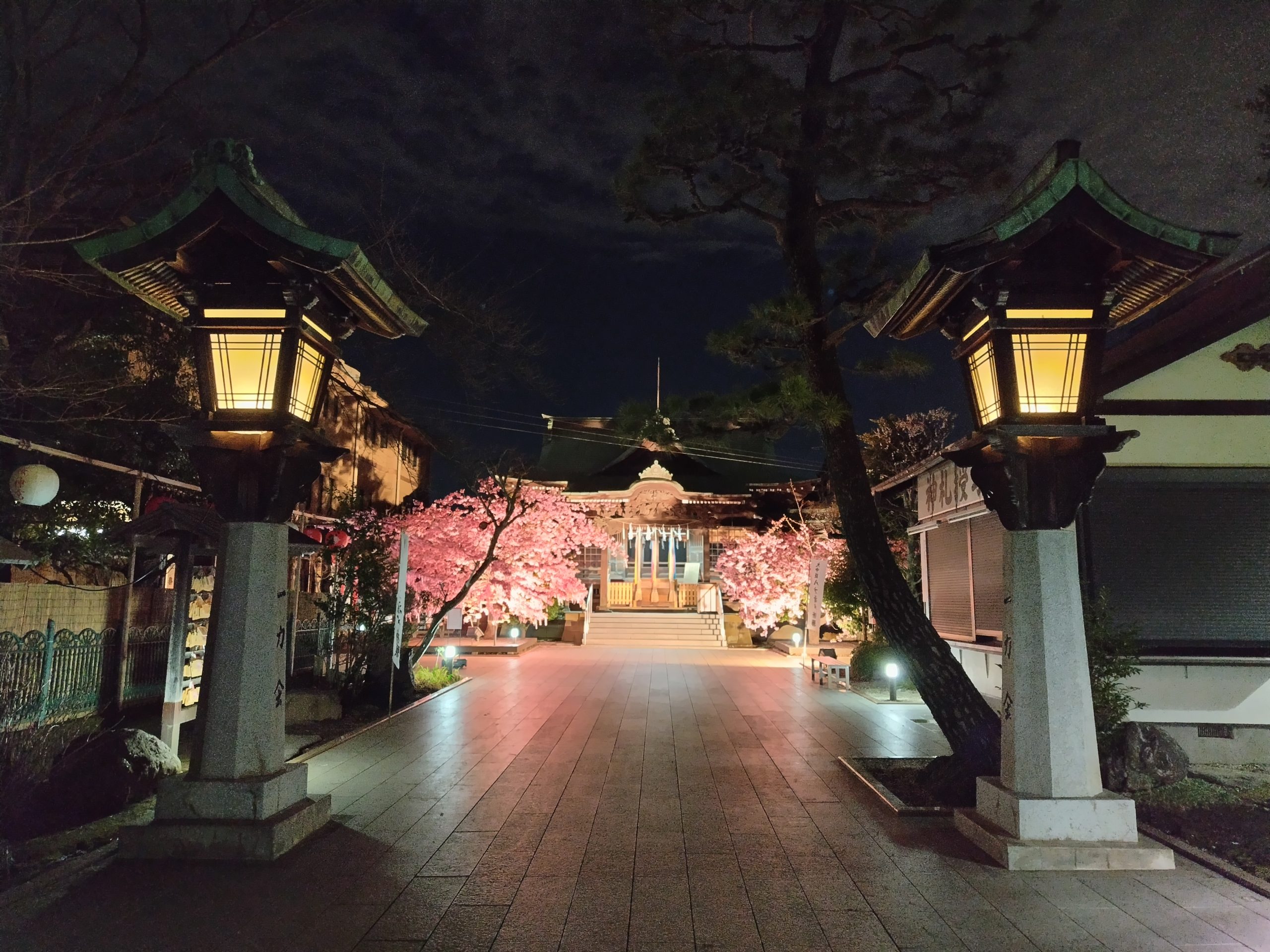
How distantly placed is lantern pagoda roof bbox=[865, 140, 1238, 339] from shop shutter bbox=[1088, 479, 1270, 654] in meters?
3.90

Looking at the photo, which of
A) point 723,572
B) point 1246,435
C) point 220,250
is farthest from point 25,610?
point 723,572

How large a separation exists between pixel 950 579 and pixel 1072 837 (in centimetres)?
843

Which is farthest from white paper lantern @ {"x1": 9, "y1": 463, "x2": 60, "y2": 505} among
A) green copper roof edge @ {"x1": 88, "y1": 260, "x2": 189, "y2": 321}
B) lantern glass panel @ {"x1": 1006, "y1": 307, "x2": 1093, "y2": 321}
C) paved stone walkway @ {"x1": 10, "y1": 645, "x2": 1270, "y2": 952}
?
lantern glass panel @ {"x1": 1006, "y1": 307, "x2": 1093, "y2": 321}

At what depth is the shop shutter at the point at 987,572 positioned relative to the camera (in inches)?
423

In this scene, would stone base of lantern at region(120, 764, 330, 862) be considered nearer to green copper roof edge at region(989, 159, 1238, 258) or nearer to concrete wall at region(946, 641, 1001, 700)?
green copper roof edge at region(989, 159, 1238, 258)

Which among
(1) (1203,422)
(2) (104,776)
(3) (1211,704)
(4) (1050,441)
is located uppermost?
(1) (1203,422)

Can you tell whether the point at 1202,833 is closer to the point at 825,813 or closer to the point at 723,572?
the point at 825,813

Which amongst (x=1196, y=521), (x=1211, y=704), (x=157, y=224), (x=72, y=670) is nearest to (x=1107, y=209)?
(x=1196, y=521)

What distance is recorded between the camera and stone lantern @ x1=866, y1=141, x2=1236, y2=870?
491 cm

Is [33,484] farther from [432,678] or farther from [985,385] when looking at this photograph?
[985,385]

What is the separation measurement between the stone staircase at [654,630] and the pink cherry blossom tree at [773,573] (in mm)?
2043

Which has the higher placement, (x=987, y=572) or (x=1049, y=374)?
(x=1049, y=374)

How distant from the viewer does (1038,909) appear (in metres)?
4.19

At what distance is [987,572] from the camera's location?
1119 cm
